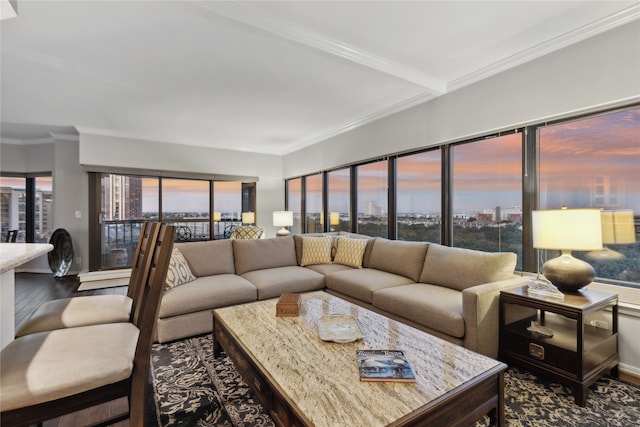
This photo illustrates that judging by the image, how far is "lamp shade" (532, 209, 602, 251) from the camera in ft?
6.44

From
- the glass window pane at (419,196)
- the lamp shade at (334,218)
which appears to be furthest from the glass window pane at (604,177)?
the lamp shade at (334,218)

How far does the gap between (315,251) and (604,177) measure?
117 inches

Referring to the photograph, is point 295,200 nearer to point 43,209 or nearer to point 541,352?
point 43,209

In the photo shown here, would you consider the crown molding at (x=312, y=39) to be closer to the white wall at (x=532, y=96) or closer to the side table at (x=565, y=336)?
the white wall at (x=532, y=96)

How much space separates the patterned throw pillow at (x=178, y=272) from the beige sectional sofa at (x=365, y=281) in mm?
40

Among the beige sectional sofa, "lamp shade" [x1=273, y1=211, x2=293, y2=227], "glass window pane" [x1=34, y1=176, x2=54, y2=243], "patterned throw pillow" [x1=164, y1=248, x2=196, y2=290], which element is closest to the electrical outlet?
the beige sectional sofa

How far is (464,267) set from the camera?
2.66m

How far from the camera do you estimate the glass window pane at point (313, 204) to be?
5.84 meters

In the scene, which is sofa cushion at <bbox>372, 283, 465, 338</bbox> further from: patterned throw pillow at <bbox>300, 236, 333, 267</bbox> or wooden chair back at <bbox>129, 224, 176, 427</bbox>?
wooden chair back at <bbox>129, 224, 176, 427</bbox>

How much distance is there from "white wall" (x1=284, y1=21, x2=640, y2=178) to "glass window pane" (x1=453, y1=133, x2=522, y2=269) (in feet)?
0.72

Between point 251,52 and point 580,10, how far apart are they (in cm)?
254

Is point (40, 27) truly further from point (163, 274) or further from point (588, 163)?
point (588, 163)

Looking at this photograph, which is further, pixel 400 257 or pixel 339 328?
pixel 400 257

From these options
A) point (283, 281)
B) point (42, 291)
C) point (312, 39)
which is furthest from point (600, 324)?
point (42, 291)
